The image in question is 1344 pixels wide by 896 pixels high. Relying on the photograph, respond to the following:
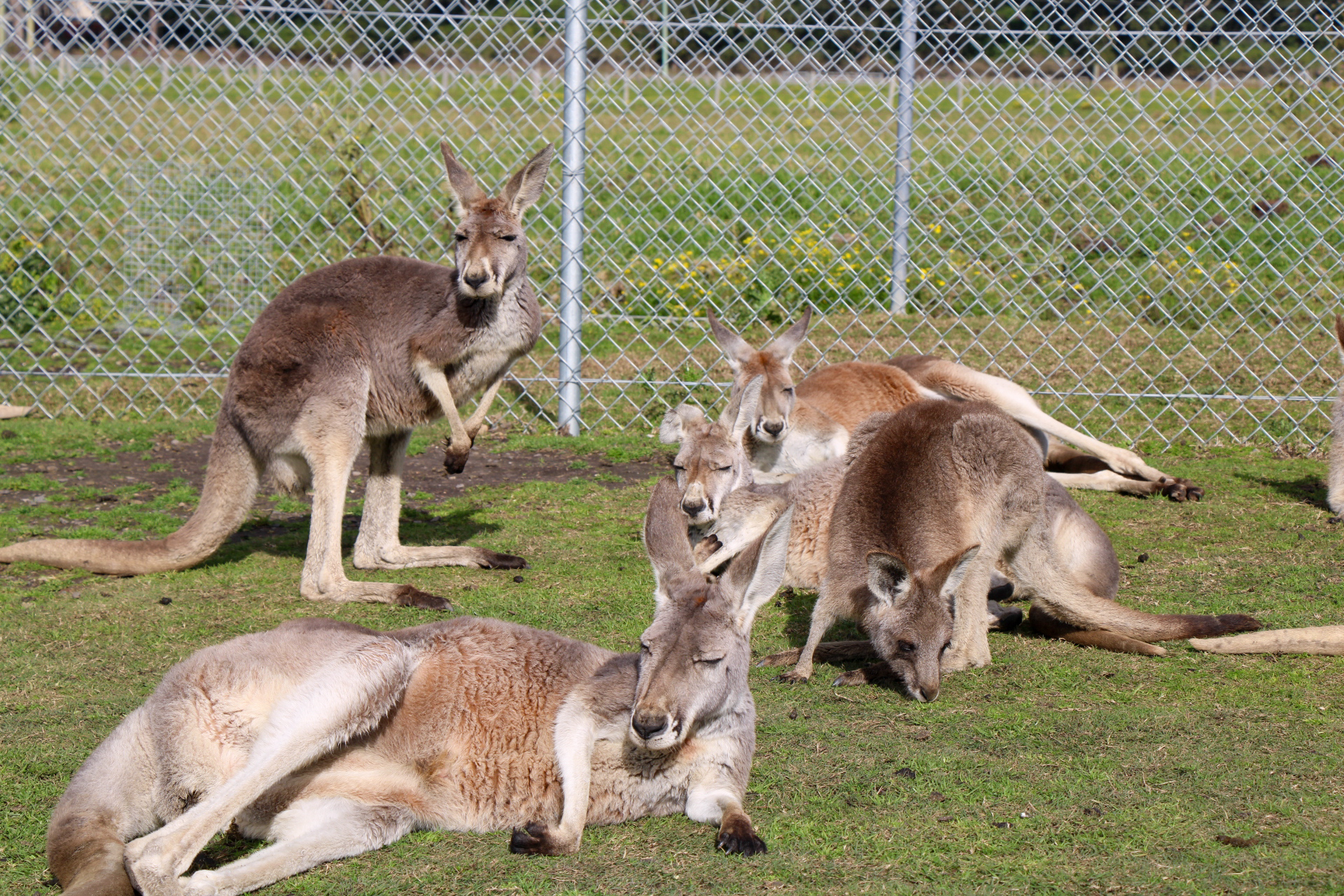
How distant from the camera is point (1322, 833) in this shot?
2.45 m

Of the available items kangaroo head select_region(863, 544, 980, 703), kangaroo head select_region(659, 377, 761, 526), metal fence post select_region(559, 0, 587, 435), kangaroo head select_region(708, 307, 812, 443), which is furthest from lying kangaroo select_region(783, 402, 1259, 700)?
metal fence post select_region(559, 0, 587, 435)

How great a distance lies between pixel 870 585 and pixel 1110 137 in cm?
762

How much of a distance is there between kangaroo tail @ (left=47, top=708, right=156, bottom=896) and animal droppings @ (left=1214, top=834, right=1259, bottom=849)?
202 cm

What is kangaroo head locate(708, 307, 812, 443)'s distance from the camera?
5090 millimetres

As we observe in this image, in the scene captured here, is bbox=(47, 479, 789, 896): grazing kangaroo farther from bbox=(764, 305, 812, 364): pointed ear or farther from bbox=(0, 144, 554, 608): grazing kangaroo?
bbox=(764, 305, 812, 364): pointed ear

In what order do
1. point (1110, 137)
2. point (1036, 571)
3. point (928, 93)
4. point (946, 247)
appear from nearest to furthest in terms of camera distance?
point (1036, 571) → point (928, 93) → point (946, 247) → point (1110, 137)

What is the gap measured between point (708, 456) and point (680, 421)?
1.01 feet

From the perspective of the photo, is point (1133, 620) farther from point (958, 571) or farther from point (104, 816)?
point (104, 816)

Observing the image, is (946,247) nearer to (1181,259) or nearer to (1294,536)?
(1181,259)

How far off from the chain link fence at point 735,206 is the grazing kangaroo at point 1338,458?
1284mm

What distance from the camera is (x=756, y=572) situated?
262 centimetres

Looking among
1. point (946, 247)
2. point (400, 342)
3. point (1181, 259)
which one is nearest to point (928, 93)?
point (946, 247)

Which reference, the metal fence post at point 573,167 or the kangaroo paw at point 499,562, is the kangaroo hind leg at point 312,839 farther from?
the metal fence post at point 573,167

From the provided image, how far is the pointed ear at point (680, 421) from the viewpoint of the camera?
15.1 feet
